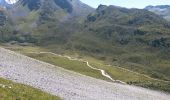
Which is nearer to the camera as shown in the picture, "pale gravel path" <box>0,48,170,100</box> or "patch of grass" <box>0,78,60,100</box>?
"patch of grass" <box>0,78,60,100</box>

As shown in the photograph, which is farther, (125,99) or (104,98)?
(125,99)

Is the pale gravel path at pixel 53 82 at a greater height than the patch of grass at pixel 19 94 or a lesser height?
lesser

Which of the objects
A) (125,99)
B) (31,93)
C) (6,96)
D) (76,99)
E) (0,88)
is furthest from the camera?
(125,99)

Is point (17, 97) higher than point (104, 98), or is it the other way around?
point (17, 97)

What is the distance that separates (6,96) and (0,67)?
23.8 m

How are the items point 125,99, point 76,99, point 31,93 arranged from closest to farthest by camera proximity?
point 31,93, point 76,99, point 125,99

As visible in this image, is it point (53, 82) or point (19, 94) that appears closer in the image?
point (19, 94)

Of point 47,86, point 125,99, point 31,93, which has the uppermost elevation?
point 31,93

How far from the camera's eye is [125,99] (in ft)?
204

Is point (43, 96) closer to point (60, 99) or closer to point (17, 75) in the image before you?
point (60, 99)

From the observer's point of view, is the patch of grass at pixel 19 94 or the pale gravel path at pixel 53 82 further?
the pale gravel path at pixel 53 82

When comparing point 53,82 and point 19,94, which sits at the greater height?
point 19,94

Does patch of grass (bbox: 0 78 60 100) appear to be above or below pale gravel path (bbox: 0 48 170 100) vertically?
above

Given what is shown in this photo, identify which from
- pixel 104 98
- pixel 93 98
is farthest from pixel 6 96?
pixel 104 98
